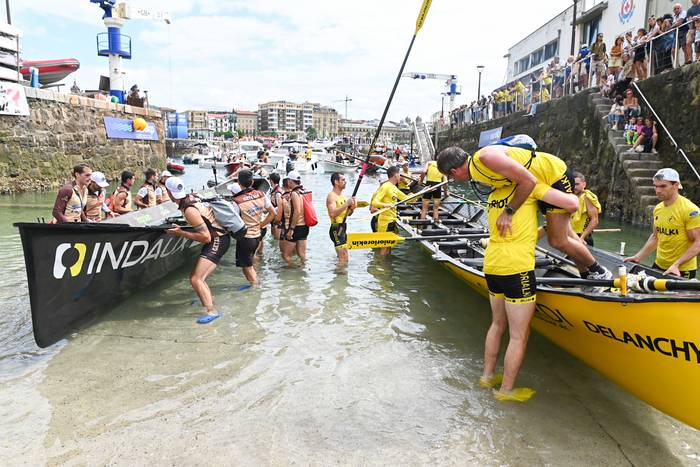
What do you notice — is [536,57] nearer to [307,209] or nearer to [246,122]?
[307,209]

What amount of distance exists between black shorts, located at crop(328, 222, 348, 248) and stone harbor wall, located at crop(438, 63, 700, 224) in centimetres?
789

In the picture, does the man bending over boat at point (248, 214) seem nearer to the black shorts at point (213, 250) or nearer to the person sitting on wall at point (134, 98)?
the black shorts at point (213, 250)

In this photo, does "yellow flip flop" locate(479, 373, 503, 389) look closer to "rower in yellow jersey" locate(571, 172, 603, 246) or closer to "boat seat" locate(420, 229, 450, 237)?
"rower in yellow jersey" locate(571, 172, 603, 246)

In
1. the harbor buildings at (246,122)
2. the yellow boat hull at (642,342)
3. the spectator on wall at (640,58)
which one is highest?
the harbor buildings at (246,122)

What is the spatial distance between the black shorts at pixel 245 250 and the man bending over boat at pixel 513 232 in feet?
11.3

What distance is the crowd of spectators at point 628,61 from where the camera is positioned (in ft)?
36.6

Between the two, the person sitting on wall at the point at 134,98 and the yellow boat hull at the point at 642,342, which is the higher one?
the person sitting on wall at the point at 134,98

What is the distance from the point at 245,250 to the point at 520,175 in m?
4.14

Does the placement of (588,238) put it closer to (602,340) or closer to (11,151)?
(602,340)

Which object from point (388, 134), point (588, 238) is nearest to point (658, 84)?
point (588, 238)

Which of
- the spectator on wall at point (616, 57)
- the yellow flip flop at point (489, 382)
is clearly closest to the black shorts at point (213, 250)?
the yellow flip flop at point (489, 382)

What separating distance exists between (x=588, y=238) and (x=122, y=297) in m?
6.26

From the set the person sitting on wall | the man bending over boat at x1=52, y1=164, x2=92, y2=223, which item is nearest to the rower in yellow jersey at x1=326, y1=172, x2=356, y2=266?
the man bending over boat at x1=52, y1=164, x2=92, y2=223

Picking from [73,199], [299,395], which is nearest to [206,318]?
[299,395]
